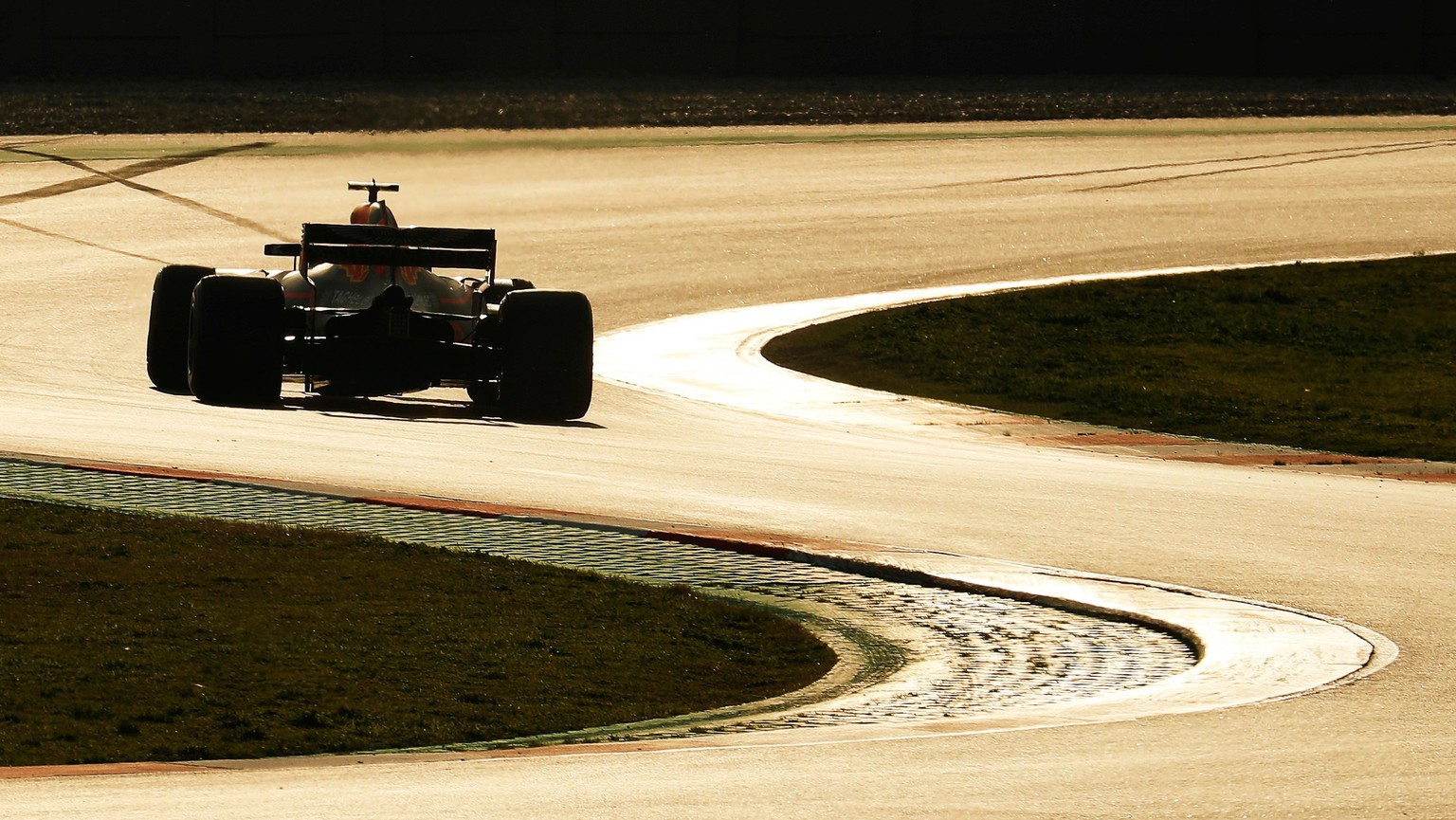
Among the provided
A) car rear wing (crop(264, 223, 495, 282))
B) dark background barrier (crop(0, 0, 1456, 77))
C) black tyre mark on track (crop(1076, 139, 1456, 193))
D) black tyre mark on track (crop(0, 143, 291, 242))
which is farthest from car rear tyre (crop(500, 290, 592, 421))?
dark background barrier (crop(0, 0, 1456, 77))

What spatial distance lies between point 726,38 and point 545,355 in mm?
24646

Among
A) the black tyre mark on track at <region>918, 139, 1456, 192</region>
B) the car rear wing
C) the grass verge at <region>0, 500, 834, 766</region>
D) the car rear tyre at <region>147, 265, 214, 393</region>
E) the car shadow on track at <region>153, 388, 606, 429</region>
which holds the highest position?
the black tyre mark on track at <region>918, 139, 1456, 192</region>

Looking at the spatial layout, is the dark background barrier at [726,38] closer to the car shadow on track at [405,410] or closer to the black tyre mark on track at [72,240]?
the black tyre mark on track at [72,240]

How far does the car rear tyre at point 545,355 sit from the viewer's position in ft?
47.0

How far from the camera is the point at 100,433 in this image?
13.4 metres

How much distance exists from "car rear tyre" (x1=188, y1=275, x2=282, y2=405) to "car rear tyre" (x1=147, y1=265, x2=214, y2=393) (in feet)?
4.34

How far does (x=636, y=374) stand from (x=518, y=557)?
384 inches

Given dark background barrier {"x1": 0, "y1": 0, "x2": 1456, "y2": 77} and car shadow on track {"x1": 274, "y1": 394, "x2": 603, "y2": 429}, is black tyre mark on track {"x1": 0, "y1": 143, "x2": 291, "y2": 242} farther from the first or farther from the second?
car shadow on track {"x1": 274, "y1": 394, "x2": 603, "y2": 429}

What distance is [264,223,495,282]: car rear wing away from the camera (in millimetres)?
14680

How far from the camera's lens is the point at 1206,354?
70.4ft

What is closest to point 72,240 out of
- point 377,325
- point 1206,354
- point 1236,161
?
point 377,325

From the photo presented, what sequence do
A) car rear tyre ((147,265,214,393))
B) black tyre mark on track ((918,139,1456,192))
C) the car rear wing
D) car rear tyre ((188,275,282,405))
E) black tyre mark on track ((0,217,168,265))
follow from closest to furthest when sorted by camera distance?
car rear tyre ((188,275,282,405)) < the car rear wing < car rear tyre ((147,265,214,393)) < black tyre mark on track ((0,217,168,265)) < black tyre mark on track ((918,139,1456,192))

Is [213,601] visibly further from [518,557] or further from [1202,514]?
[1202,514]

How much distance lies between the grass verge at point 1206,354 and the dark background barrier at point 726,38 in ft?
41.1
